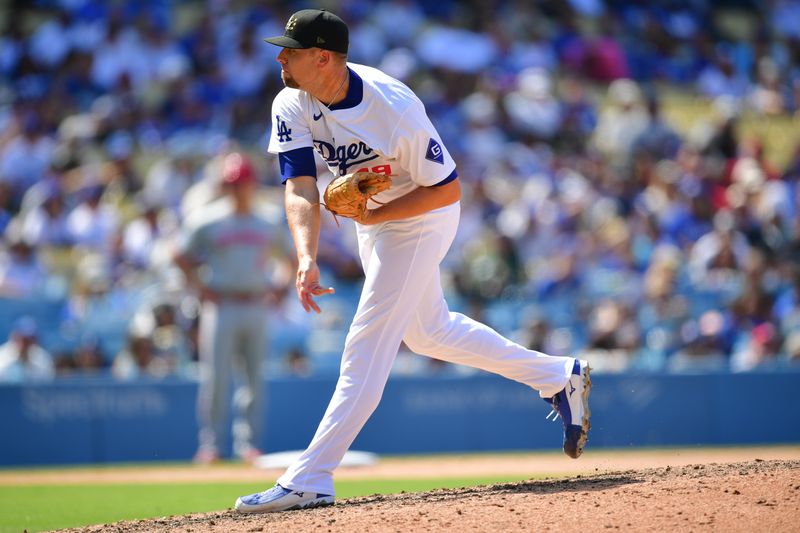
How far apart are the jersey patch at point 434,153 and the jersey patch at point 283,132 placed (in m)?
0.63

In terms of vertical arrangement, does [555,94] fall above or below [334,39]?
above

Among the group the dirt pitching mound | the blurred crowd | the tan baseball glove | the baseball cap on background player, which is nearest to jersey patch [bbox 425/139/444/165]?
the tan baseball glove

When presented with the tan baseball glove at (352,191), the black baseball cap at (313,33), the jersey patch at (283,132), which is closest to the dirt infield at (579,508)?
the tan baseball glove at (352,191)

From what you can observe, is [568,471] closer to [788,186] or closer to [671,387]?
[671,387]

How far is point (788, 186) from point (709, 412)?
4.33m

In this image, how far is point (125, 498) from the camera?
7.61 m

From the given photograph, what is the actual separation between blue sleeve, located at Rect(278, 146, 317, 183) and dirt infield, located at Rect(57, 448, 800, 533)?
1.51 metres

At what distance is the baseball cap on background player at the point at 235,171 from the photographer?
9539mm

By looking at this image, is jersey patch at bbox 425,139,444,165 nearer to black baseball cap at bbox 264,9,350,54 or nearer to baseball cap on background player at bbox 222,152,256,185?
black baseball cap at bbox 264,9,350,54

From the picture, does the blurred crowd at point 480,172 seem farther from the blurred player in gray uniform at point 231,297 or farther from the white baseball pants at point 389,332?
the white baseball pants at point 389,332

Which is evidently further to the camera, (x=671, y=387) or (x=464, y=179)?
(x=464, y=179)

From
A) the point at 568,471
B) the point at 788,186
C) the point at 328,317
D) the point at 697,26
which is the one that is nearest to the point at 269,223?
the point at 328,317

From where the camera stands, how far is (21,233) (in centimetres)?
1343

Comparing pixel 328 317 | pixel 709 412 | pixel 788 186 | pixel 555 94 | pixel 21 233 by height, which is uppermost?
pixel 555 94
